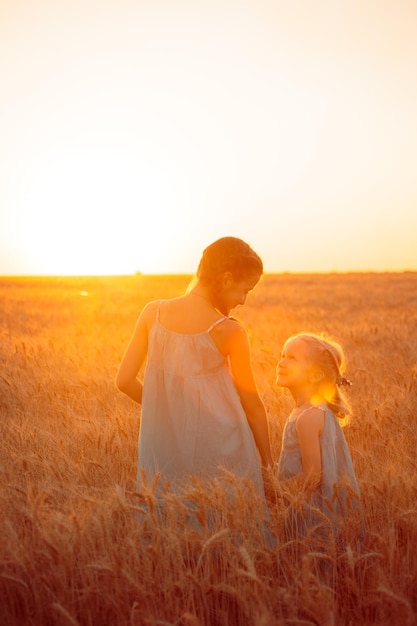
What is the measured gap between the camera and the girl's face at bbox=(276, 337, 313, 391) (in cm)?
253

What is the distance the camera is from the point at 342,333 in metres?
8.09

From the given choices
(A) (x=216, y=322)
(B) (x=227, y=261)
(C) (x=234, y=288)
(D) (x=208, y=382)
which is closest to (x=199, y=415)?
(D) (x=208, y=382)

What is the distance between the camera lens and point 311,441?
2371mm

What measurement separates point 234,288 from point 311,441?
703 millimetres

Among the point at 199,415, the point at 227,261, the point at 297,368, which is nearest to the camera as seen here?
the point at 227,261

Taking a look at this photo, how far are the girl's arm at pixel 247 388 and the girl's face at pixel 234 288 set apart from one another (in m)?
0.09

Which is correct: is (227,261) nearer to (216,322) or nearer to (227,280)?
(227,280)

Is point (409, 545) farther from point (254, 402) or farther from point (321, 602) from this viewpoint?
point (254, 402)

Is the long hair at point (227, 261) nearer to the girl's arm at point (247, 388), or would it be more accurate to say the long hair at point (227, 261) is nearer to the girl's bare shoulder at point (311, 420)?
the girl's arm at point (247, 388)

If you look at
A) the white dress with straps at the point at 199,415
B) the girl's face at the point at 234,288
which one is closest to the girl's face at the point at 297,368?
the white dress with straps at the point at 199,415

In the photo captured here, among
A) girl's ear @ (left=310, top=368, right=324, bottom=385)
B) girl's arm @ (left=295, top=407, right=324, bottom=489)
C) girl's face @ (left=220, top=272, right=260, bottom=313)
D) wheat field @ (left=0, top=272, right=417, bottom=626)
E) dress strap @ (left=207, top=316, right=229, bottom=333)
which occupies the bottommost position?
wheat field @ (left=0, top=272, right=417, bottom=626)

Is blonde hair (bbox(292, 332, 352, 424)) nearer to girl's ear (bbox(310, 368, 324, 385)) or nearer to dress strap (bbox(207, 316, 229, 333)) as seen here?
girl's ear (bbox(310, 368, 324, 385))

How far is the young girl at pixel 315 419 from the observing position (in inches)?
93.2

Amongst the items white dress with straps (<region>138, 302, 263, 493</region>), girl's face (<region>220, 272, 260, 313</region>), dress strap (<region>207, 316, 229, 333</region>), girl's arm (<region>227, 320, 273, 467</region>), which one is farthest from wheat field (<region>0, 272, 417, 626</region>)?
girl's face (<region>220, 272, 260, 313</region>)
